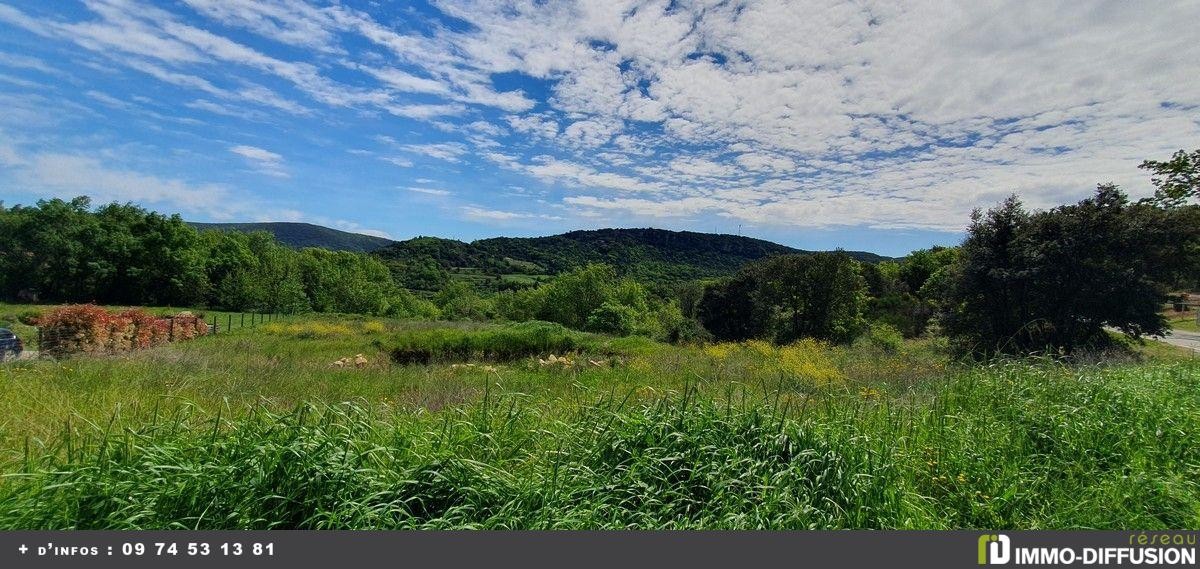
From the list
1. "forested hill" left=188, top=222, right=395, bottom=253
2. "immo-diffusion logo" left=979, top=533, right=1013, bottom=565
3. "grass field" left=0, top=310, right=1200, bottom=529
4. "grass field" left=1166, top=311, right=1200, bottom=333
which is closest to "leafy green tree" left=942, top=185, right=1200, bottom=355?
"grass field" left=0, top=310, right=1200, bottom=529

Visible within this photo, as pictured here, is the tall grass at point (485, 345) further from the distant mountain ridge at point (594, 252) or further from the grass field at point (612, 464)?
the distant mountain ridge at point (594, 252)

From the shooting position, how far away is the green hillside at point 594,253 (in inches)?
4075

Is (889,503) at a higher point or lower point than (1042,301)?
lower

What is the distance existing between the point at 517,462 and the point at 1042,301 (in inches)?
684

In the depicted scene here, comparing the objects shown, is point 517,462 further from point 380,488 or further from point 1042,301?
point 1042,301

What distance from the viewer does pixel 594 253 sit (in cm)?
11300

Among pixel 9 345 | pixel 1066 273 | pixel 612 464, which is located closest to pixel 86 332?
pixel 9 345

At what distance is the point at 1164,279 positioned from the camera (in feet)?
42.6

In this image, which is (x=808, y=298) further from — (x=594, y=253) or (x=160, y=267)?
(x=594, y=253)

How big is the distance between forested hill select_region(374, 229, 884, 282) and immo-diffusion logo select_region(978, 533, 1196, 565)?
93025 mm

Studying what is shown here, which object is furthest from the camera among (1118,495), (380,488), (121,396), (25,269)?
(25,269)

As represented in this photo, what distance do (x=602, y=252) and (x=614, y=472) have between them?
110 meters

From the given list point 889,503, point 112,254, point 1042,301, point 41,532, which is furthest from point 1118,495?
point 112,254

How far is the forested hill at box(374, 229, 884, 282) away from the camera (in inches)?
4124
